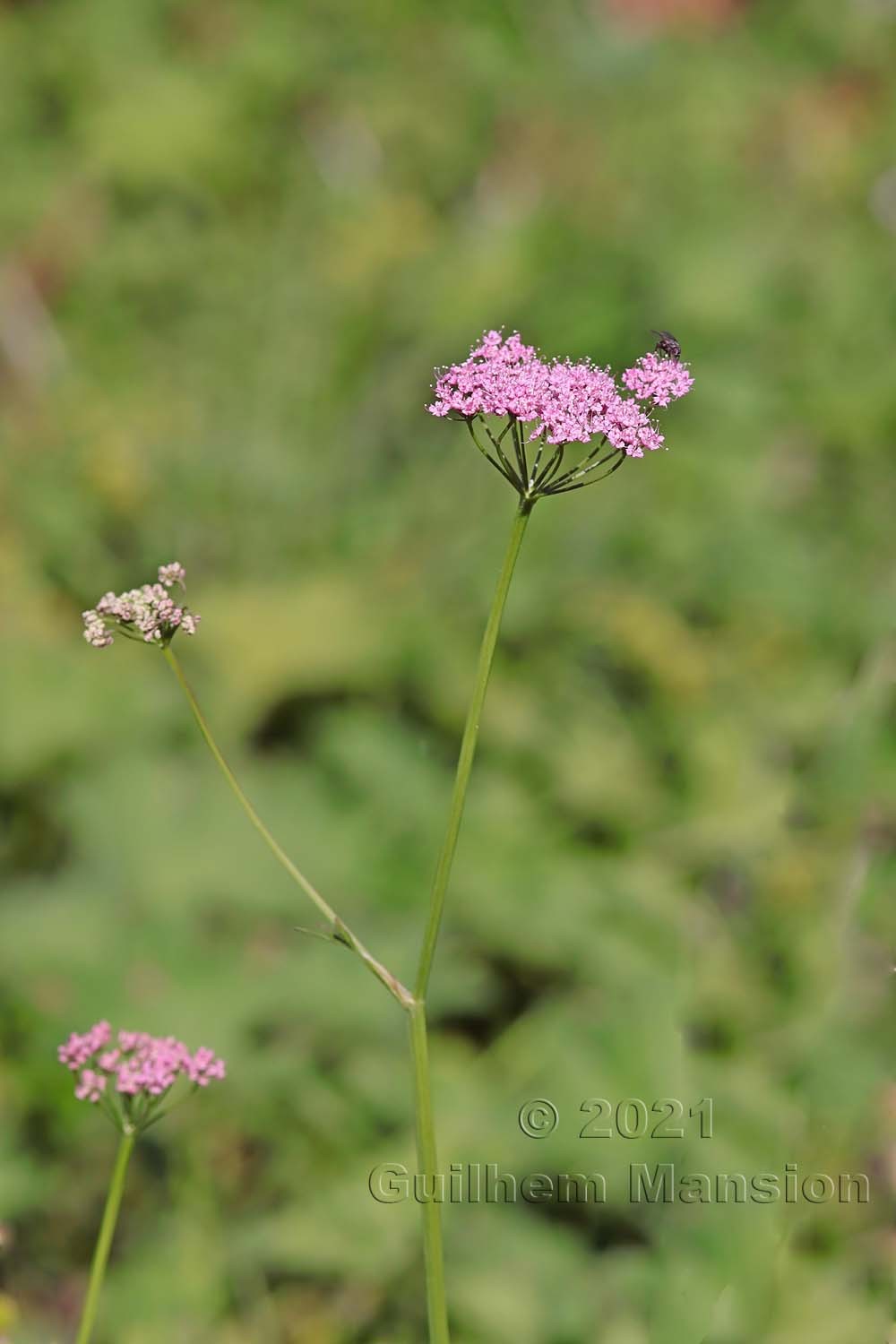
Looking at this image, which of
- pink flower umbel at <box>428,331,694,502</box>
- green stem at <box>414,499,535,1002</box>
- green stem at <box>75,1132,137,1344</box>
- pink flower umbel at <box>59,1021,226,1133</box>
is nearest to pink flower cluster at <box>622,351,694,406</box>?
pink flower umbel at <box>428,331,694,502</box>

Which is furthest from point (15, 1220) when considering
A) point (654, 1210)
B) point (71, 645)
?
point (71, 645)

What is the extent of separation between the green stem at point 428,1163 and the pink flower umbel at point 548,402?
17.1 inches

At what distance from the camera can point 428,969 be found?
45.6 inches

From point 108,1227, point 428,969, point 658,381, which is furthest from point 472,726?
point 108,1227

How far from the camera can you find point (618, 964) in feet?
8.18

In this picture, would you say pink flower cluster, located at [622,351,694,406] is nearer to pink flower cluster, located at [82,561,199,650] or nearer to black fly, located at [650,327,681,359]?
black fly, located at [650,327,681,359]

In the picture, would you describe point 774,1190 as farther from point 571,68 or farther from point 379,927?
point 571,68

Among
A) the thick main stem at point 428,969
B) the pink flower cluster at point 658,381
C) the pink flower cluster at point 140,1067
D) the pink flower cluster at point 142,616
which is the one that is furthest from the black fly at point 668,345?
the pink flower cluster at point 140,1067

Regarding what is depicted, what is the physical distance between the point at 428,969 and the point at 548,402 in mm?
452

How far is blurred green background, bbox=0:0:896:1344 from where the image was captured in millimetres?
2129

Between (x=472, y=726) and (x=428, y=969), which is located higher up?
(x=472, y=726)

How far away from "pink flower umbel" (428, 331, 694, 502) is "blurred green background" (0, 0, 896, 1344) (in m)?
1.02

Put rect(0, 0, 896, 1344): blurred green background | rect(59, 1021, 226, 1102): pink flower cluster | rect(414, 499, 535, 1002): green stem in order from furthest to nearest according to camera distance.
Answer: rect(0, 0, 896, 1344): blurred green background < rect(59, 1021, 226, 1102): pink flower cluster < rect(414, 499, 535, 1002): green stem

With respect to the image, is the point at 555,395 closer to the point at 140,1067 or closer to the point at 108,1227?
the point at 140,1067
